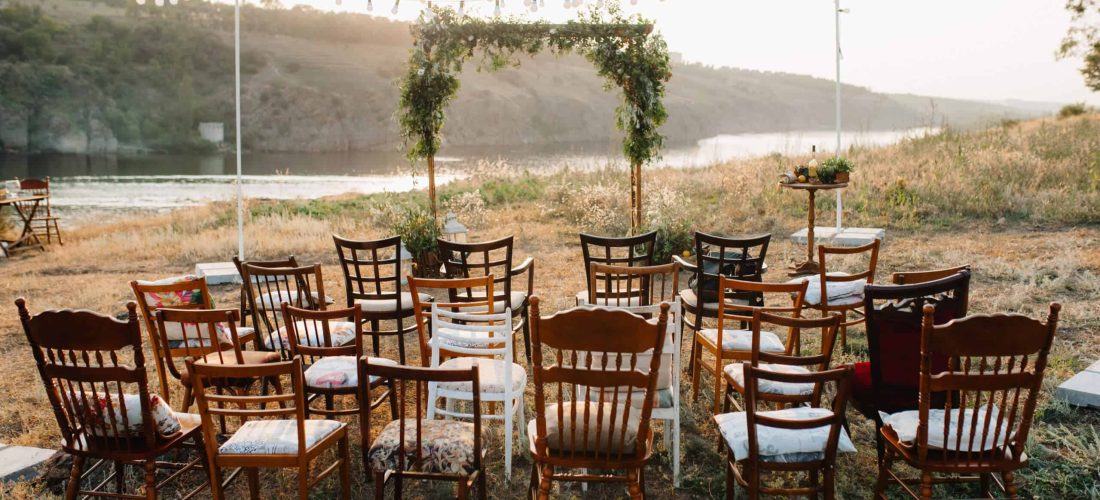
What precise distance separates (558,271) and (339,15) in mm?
89455

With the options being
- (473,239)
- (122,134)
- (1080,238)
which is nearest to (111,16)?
(122,134)

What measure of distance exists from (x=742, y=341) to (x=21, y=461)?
380 centimetres

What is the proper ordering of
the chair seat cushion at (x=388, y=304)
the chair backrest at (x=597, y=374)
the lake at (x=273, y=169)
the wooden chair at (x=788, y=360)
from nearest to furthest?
the chair backrest at (x=597, y=374) → the wooden chair at (x=788, y=360) → the chair seat cushion at (x=388, y=304) → the lake at (x=273, y=169)

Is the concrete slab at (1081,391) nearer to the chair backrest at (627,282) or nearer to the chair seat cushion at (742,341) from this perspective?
the chair seat cushion at (742,341)

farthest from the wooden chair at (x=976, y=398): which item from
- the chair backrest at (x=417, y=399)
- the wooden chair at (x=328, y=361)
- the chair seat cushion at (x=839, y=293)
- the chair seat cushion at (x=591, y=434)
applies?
the wooden chair at (x=328, y=361)

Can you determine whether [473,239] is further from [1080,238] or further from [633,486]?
[633,486]

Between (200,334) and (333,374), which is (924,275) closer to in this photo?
(333,374)

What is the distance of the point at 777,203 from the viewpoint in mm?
12891

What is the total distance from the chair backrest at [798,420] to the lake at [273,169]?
14244 millimetres

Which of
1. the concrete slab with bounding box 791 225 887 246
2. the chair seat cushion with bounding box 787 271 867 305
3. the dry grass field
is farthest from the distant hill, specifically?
the chair seat cushion with bounding box 787 271 867 305

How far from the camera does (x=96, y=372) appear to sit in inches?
117

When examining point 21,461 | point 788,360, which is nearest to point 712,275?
point 788,360

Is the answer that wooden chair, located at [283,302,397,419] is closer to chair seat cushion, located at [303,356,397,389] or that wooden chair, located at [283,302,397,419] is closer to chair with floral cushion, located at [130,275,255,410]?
chair seat cushion, located at [303,356,397,389]

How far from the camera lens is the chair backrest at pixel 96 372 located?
295cm
